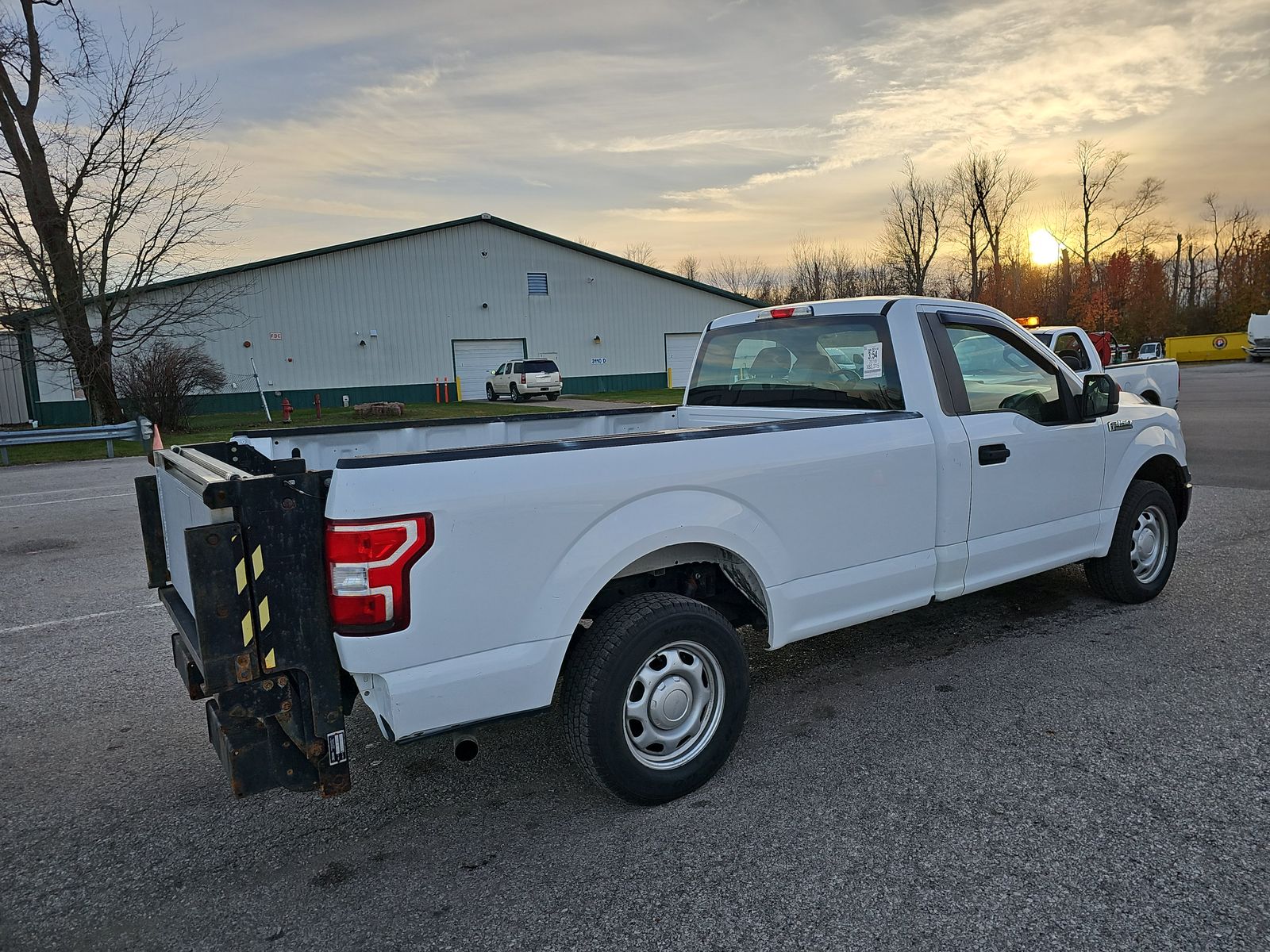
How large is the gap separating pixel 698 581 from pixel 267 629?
1810 mm

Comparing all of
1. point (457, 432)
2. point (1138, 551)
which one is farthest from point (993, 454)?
point (457, 432)

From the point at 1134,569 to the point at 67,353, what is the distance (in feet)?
91.5

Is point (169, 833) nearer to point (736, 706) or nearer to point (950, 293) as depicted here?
point (736, 706)

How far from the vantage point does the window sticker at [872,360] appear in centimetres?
426

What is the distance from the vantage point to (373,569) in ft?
8.38

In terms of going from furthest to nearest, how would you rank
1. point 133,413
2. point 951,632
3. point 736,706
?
1. point 133,413
2. point 951,632
3. point 736,706

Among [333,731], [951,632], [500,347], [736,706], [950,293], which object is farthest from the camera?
[950,293]

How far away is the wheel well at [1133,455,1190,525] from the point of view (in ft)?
18.1

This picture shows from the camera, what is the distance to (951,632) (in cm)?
508

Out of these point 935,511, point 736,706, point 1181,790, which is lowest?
point 1181,790

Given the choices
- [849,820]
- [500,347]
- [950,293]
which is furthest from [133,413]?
[950,293]

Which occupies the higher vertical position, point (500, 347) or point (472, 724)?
point (500, 347)

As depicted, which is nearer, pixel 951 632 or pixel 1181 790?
pixel 1181 790

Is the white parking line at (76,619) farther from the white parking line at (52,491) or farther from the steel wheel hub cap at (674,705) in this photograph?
the white parking line at (52,491)
